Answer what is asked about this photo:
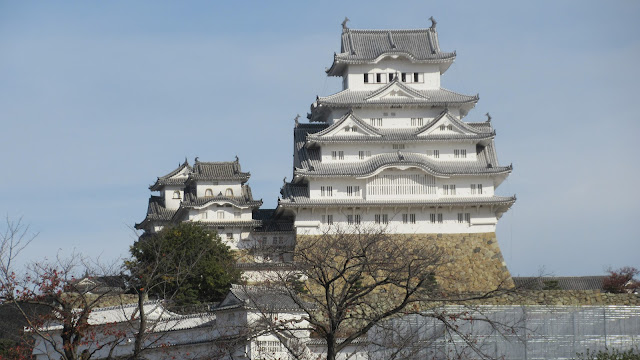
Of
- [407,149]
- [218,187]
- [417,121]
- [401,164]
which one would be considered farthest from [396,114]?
[218,187]

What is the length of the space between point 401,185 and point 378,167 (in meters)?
1.58

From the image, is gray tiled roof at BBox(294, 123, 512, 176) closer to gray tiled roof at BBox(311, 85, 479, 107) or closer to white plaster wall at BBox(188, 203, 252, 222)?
gray tiled roof at BBox(311, 85, 479, 107)

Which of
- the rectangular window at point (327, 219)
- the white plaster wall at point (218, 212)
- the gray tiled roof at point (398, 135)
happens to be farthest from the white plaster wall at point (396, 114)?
the white plaster wall at point (218, 212)

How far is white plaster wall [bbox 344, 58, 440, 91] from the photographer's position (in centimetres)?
5503

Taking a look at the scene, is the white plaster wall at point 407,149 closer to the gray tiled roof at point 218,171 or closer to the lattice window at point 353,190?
the lattice window at point 353,190

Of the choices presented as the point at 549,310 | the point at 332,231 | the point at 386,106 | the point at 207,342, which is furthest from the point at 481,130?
the point at 207,342

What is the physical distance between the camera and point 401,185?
51188 millimetres

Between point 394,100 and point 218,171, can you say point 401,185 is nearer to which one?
point 394,100

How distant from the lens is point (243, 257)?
4991 cm

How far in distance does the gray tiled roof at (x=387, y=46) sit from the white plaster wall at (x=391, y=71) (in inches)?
21.8

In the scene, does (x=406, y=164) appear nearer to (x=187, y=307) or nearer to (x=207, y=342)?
(x=187, y=307)

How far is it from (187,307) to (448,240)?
16.2 metres

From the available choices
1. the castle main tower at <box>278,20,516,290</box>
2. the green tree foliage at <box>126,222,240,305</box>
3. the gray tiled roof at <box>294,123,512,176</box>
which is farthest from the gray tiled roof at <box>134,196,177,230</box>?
the green tree foliage at <box>126,222,240,305</box>

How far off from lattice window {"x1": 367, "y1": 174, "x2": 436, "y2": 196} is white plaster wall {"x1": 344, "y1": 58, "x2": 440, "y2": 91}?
6064 mm
